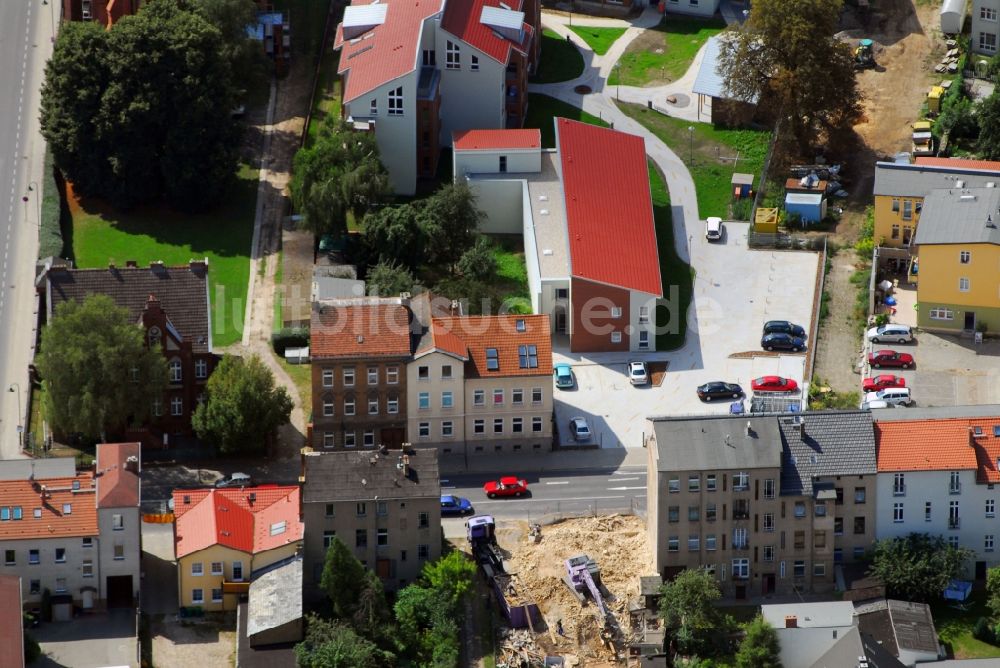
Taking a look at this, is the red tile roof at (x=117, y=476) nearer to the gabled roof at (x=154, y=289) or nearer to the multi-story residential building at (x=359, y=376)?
the gabled roof at (x=154, y=289)

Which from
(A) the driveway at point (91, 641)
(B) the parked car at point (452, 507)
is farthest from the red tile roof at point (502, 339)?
(A) the driveway at point (91, 641)

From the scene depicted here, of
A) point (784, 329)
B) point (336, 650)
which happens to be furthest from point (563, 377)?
point (336, 650)

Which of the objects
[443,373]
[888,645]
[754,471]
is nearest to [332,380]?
[443,373]

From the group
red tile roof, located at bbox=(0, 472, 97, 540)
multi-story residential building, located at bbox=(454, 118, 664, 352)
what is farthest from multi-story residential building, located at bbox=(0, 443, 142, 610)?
multi-story residential building, located at bbox=(454, 118, 664, 352)

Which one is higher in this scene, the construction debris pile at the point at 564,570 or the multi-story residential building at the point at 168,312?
the multi-story residential building at the point at 168,312

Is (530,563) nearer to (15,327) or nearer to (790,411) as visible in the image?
(790,411)

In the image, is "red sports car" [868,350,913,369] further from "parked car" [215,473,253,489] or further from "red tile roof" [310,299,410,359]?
"parked car" [215,473,253,489]

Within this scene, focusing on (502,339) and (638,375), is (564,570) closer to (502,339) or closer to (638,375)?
(502,339)
